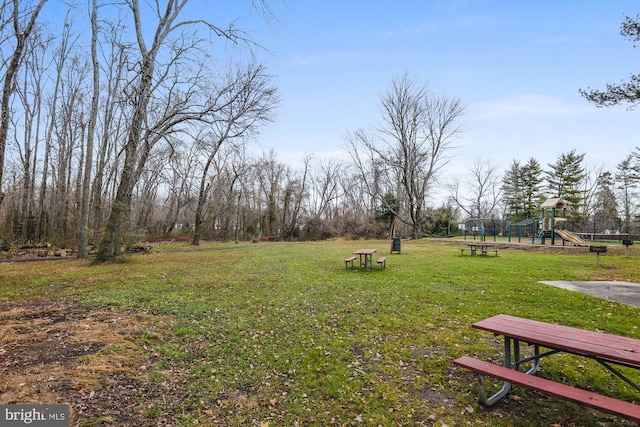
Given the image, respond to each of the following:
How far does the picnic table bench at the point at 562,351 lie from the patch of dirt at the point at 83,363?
291 cm

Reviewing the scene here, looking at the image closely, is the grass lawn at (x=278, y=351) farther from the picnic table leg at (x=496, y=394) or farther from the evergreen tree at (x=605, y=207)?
the evergreen tree at (x=605, y=207)

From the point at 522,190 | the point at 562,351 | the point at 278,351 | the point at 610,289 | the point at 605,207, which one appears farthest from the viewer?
the point at 522,190

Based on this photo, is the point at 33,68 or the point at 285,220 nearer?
the point at 33,68

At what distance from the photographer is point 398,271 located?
33.9 feet

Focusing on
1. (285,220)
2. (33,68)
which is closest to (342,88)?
(33,68)

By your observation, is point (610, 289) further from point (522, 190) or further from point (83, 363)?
point (522, 190)

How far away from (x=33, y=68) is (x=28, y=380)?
21.7 metres

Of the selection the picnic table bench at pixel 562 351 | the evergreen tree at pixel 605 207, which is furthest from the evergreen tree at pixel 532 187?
the picnic table bench at pixel 562 351

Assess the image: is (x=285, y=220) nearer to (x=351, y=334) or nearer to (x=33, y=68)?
(x=33, y=68)

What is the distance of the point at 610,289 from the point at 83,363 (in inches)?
404

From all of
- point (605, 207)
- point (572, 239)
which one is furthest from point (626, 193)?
point (572, 239)

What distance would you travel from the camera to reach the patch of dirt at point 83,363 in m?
2.73

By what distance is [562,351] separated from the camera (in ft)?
8.91

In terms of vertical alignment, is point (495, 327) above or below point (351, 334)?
above
